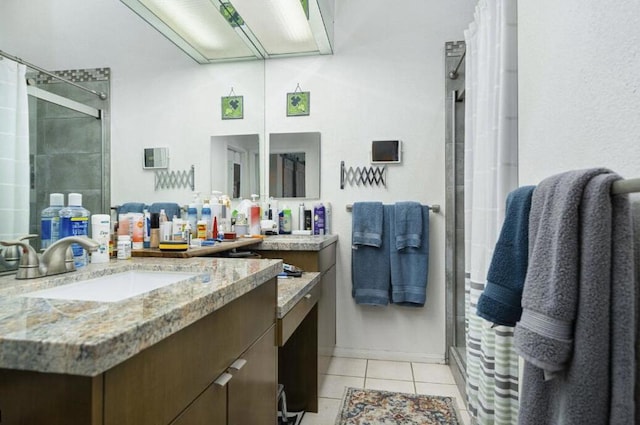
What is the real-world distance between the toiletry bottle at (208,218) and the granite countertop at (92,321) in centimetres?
93

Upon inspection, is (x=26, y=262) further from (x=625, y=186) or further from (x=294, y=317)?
(x=625, y=186)

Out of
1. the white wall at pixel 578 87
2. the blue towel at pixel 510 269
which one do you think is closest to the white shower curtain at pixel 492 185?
the white wall at pixel 578 87

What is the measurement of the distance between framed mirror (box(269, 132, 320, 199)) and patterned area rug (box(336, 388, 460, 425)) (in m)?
1.37

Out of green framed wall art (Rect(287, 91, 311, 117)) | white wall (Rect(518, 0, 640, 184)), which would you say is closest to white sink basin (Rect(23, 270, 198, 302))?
white wall (Rect(518, 0, 640, 184))

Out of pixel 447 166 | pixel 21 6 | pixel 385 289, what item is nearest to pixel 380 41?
pixel 447 166

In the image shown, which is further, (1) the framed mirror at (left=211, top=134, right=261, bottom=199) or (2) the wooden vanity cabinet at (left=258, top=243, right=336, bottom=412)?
(1) the framed mirror at (left=211, top=134, right=261, bottom=199)

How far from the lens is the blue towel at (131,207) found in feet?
4.61

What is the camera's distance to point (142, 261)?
1240 millimetres

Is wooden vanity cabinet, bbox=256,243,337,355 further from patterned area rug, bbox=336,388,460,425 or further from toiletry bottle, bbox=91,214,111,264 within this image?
toiletry bottle, bbox=91,214,111,264

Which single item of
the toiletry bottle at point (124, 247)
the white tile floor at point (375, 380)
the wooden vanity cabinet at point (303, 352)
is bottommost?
the white tile floor at point (375, 380)

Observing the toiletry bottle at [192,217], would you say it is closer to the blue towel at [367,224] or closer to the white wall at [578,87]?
the blue towel at [367,224]

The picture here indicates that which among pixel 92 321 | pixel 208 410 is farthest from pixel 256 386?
pixel 92 321

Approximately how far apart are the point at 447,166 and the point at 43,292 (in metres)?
2.34

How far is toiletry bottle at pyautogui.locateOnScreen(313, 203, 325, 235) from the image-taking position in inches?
101
